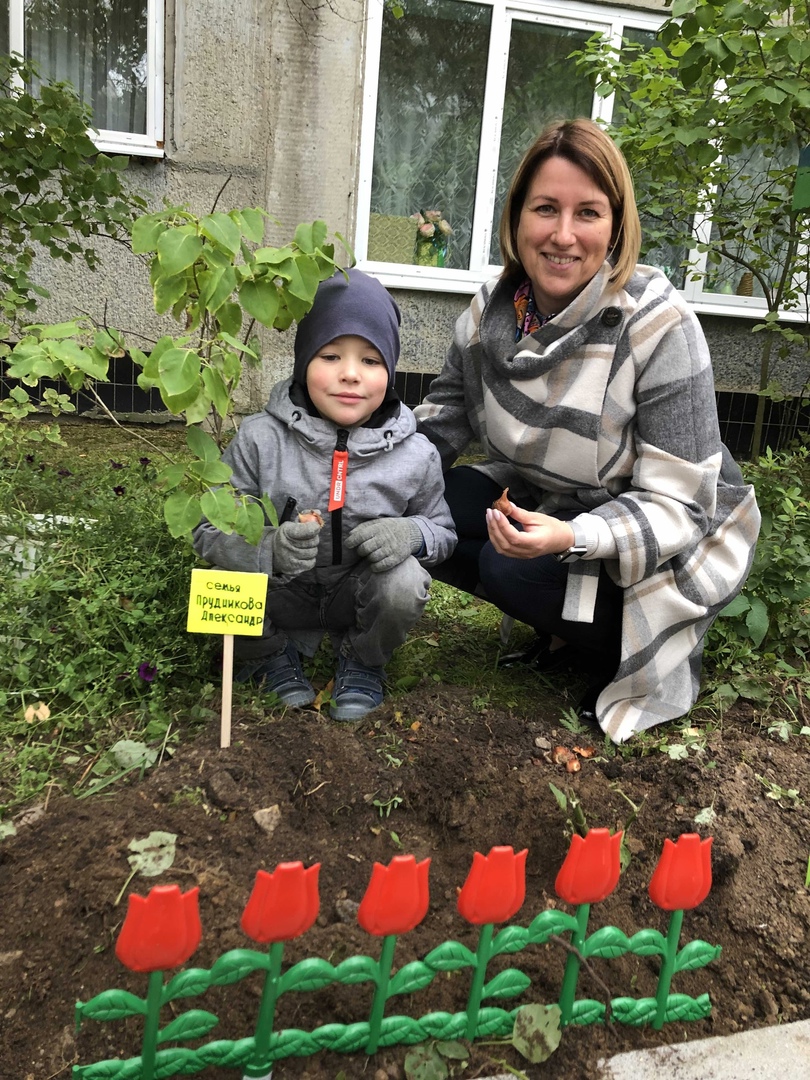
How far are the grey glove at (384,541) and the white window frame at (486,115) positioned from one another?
3739 mm

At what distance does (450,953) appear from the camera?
3.75 ft

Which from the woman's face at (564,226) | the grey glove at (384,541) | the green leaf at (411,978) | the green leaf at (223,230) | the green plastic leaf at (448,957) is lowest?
the green leaf at (411,978)

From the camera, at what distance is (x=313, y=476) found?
2.01m

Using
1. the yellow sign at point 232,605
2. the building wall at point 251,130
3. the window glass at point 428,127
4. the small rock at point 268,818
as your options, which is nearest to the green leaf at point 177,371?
the yellow sign at point 232,605

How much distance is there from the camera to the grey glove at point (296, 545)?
1.88m

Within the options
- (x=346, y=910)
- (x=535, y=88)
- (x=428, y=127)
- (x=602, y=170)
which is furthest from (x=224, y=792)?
(x=535, y=88)

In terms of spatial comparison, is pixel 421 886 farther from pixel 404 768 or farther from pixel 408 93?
pixel 408 93

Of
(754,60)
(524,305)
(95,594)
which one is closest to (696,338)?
(524,305)

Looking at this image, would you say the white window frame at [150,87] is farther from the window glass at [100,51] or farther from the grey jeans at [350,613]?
the grey jeans at [350,613]

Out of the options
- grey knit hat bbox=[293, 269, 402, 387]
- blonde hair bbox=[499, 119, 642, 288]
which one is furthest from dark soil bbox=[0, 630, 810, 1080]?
blonde hair bbox=[499, 119, 642, 288]

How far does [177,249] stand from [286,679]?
3.64ft

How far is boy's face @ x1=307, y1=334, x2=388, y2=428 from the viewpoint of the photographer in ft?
6.40

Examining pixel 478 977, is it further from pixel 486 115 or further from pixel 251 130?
pixel 486 115

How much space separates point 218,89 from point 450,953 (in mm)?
5010
